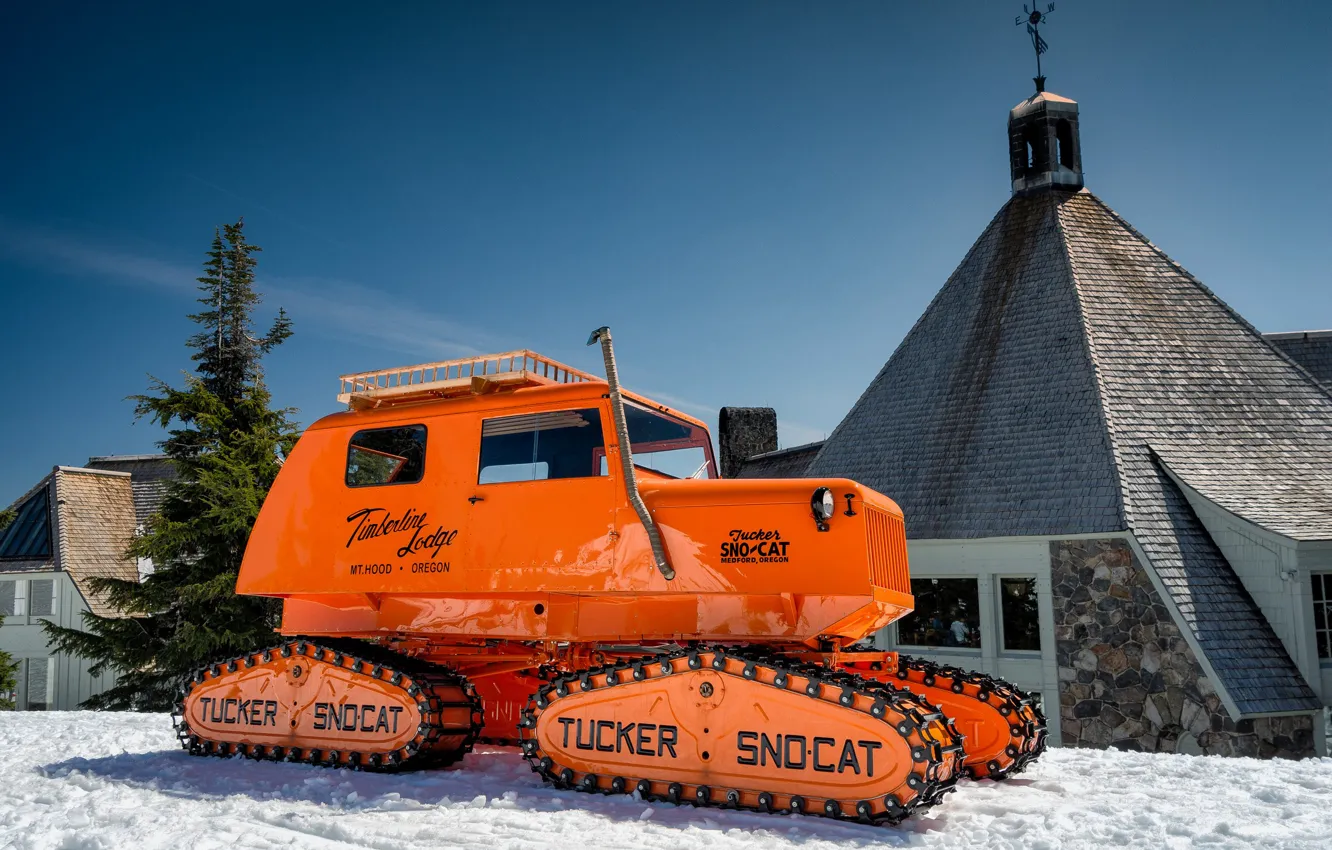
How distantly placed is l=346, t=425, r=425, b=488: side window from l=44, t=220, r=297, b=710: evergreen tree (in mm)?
13345

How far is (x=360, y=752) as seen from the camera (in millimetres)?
7625

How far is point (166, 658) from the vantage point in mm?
20656

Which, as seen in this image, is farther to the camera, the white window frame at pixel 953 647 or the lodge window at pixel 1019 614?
the white window frame at pixel 953 647

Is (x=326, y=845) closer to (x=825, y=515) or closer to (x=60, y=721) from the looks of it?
(x=825, y=515)

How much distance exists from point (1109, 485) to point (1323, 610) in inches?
122

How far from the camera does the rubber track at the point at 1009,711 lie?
7.34m

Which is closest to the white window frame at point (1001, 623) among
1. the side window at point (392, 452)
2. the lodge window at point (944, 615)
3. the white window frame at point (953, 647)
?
the white window frame at point (953, 647)

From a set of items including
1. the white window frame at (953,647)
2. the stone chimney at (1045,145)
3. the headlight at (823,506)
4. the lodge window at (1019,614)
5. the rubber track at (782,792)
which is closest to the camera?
the rubber track at (782,792)

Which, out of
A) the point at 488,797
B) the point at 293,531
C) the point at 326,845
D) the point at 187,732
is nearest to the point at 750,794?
the point at 488,797

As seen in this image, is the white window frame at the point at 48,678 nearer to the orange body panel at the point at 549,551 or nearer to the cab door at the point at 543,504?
the orange body panel at the point at 549,551

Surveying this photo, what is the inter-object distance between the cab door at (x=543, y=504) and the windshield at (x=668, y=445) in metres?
0.54

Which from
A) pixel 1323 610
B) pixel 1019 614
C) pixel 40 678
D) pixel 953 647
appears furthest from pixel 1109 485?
pixel 40 678

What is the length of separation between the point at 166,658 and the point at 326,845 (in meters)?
18.1

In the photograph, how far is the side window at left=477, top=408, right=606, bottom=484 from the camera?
728 cm
